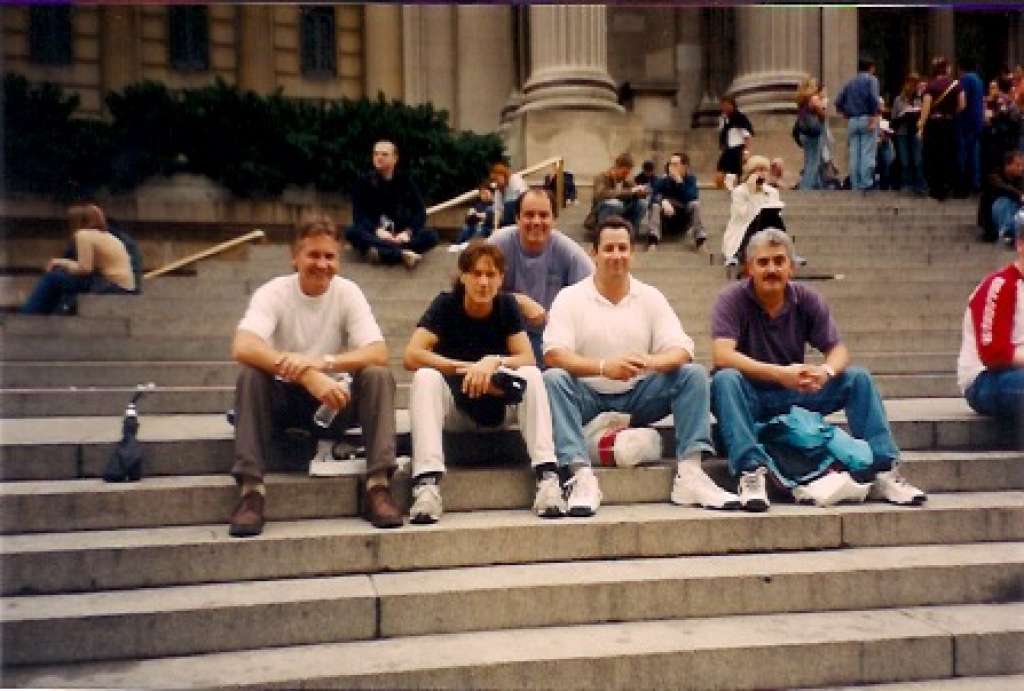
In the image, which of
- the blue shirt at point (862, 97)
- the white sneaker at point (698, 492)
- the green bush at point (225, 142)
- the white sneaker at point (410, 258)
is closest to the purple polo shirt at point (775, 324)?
the white sneaker at point (698, 492)

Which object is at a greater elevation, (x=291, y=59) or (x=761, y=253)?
(x=291, y=59)

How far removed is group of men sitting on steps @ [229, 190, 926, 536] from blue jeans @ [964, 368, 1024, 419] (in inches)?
44.0

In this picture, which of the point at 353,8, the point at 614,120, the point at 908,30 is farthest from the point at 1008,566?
the point at 908,30

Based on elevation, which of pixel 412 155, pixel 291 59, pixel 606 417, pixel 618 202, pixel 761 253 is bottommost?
pixel 606 417

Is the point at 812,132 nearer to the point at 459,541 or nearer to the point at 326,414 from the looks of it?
the point at 326,414

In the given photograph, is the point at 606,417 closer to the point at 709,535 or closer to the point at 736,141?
the point at 709,535

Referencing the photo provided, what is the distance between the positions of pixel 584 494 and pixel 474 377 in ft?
2.62

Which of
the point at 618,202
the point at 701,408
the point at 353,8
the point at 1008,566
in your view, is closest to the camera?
the point at 1008,566

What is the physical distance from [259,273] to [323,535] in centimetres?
530

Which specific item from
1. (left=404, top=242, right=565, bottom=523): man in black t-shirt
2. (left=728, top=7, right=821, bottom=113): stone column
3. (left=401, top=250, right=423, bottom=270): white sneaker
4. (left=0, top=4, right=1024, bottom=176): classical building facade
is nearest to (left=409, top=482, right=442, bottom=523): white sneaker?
(left=404, top=242, right=565, bottom=523): man in black t-shirt

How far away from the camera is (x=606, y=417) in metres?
4.98

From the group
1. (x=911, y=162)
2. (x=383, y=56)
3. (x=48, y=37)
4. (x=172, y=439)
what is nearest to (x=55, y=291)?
(x=172, y=439)

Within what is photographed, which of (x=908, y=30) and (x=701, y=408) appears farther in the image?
(x=908, y=30)

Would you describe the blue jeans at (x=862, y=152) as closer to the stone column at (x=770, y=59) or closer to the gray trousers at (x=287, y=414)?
the stone column at (x=770, y=59)
